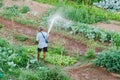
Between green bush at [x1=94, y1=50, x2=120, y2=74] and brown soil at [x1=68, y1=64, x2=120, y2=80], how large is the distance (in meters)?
0.18

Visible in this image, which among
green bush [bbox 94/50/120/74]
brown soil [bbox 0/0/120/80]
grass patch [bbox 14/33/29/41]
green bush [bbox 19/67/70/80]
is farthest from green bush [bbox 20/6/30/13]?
green bush [bbox 19/67/70/80]

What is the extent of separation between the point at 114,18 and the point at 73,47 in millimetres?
4006

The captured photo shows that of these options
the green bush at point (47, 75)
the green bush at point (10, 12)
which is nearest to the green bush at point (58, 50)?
the green bush at point (47, 75)

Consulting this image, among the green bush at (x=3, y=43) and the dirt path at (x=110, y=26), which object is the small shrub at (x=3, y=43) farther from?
the dirt path at (x=110, y=26)

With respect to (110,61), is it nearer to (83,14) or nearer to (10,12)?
(83,14)

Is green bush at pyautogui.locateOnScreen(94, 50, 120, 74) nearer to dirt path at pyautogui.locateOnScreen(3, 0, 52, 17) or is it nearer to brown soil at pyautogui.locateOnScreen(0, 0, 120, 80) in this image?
Result: brown soil at pyautogui.locateOnScreen(0, 0, 120, 80)

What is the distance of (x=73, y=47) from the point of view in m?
17.9

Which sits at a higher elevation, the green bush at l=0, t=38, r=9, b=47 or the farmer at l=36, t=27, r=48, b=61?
the farmer at l=36, t=27, r=48, b=61

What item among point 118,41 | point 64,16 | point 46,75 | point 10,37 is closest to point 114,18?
point 64,16

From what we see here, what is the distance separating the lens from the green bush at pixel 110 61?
14812 millimetres

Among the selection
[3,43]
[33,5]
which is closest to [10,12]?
[33,5]

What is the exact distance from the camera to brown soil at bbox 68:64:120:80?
14.8 m

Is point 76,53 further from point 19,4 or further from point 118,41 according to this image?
point 19,4

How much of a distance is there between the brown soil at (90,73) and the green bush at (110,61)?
0.59 feet
